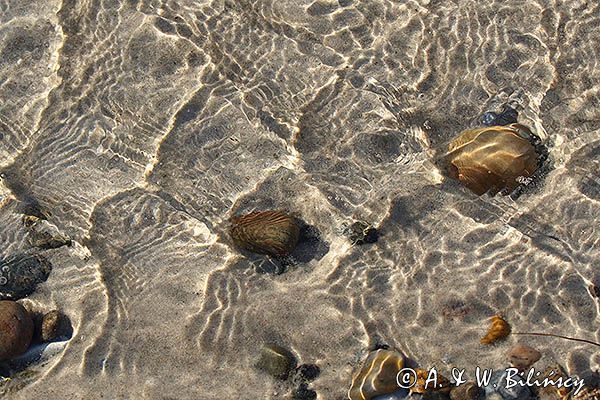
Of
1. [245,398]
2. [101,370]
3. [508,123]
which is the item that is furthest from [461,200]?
[101,370]

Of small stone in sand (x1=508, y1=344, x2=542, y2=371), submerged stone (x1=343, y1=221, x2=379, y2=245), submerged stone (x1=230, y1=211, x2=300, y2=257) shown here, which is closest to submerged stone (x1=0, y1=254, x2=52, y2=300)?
submerged stone (x1=230, y1=211, x2=300, y2=257)

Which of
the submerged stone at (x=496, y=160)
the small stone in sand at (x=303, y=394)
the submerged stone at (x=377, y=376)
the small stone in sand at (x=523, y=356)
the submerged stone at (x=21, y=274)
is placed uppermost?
the submerged stone at (x=496, y=160)

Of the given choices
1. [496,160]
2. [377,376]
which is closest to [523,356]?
[377,376]

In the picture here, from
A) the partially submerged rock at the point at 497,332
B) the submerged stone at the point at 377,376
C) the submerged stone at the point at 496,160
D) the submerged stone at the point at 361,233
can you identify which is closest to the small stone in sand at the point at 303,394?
the submerged stone at the point at 377,376

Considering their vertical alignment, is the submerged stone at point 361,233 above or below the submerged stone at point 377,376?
above

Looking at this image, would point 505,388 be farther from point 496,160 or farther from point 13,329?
point 13,329

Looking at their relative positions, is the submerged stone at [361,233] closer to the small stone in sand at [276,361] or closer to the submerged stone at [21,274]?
the small stone in sand at [276,361]

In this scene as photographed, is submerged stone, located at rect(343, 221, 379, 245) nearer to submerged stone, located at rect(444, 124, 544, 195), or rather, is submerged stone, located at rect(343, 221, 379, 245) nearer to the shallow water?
the shallow water

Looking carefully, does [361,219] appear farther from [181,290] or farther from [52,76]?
[52,76]
